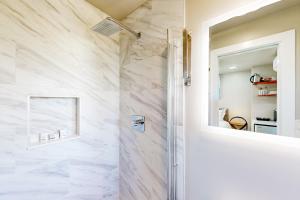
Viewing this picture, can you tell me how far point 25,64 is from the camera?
1.17 m

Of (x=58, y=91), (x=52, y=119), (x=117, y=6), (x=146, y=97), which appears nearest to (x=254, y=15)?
(x=146, y=97)

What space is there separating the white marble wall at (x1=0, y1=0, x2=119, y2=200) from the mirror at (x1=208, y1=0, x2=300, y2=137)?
1.11m

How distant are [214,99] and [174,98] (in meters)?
0.29

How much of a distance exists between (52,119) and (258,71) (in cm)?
151

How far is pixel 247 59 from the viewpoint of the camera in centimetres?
98

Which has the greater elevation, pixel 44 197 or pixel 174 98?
pixel 174 98

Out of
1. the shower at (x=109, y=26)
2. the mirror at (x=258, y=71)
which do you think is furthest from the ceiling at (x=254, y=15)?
the shower at (x=109, y=26)

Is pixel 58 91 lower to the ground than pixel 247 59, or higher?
lower

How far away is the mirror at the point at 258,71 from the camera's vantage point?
0.81 metres

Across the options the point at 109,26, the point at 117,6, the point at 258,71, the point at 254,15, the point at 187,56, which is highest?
the point at 117,6

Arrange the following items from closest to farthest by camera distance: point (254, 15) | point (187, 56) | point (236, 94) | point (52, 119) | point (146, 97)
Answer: point (254, 15)
point (236, 94)
point (187, 56)
point (52, 119)
point (146, 97)

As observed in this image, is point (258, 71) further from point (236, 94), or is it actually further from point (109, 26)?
point (109, 26)

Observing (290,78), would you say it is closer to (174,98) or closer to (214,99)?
(214,99)

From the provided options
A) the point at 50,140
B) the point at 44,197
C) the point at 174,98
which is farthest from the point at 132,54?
the point at 44,197
